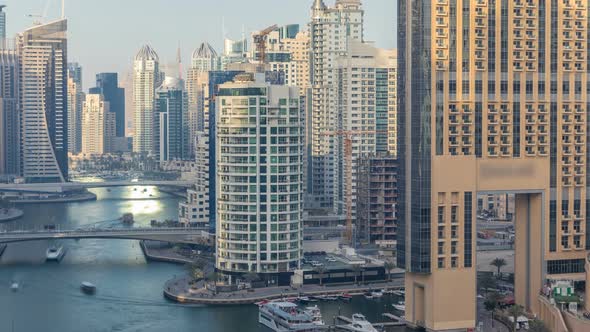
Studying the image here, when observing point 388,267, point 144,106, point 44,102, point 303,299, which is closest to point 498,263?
point 388,267

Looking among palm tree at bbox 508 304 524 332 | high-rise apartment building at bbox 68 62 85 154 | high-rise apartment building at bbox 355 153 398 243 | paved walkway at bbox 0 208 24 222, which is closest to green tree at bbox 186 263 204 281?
high-rise apartment building at bbox 355 153 398 243

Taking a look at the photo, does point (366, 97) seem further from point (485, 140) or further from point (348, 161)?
point (485, 140)

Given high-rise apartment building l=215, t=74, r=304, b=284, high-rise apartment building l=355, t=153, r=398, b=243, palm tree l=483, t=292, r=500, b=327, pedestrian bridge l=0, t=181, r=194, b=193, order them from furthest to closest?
pedestrian bridge l=0, t=181, r=194, b=193 < high-rise apartment building l=355, t=153, r=398, b=243 < high-rise apartment building l=215, t=74, r=304, b=284 < palm tree l=483, t=292, r=500, b=327

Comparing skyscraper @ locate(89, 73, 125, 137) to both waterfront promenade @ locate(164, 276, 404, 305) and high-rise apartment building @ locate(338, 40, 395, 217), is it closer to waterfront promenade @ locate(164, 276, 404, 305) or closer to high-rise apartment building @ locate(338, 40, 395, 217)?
high-rise apartment building @ locate(338, 40, 395, 217)

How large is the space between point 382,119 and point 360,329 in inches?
740

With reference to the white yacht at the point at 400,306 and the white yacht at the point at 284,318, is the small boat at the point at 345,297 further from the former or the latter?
the white yacht at the point at 284,318

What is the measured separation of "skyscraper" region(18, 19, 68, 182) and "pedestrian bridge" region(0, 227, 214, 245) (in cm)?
2977

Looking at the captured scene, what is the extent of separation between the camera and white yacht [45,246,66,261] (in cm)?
3312

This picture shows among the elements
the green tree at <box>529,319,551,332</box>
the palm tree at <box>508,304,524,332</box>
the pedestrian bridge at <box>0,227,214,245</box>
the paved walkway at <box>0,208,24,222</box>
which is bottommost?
the green tree at <box>529,319,551,332</box>

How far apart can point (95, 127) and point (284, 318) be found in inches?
3252

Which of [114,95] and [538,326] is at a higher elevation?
[114,95]

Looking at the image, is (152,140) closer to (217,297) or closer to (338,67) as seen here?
(338,67)

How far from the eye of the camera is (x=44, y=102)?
63.4 meters

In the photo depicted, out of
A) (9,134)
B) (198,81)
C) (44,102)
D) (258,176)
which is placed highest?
(198,81)
